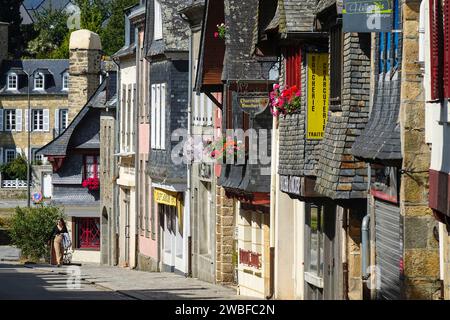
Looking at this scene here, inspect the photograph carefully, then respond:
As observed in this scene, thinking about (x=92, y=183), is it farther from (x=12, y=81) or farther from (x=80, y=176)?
(x=12, y=81)

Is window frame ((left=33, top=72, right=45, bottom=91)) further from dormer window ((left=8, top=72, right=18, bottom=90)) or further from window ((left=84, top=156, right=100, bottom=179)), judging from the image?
window ((left=84, top=156, right=100, bottom=179))

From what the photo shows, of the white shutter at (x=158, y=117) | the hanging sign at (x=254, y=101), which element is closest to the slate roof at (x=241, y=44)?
the hanging sign at (x=254, y=101)

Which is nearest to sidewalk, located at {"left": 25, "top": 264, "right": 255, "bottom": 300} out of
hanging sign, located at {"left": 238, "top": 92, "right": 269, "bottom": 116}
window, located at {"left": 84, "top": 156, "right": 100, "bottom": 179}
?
hanging sign, located at {"left": 238, "top": 92, "right": 269, "bottom": 116}

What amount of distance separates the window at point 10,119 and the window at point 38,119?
1.37 metres

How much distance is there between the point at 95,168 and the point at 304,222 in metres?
42.3

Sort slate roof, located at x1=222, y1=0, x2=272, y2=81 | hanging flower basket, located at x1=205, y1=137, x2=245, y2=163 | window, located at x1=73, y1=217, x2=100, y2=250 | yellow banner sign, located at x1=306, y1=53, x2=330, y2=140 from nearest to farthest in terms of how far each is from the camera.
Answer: yellow banner sign, located at x1=306, y1=53, x2=330, y2=140 → slate roof, located at x1=222, y1=0, x2=272, y2=81 → hanging flower basket, located at x1=205, y1=137, x2=245, y2=163 → window, located at x1=73, y1=217, x2=100, y2=250

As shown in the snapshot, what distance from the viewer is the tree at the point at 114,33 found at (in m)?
117

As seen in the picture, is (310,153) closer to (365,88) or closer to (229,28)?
(365,88)

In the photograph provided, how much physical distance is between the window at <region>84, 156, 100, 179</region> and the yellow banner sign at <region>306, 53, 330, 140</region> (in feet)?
145

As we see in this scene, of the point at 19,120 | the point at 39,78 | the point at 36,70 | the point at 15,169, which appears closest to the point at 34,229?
the point at 15,169

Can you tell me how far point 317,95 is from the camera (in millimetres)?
25938

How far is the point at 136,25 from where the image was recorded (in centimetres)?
5388

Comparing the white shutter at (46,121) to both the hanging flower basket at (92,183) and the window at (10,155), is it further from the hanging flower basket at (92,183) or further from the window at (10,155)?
the hanging flower basket at (92,183)

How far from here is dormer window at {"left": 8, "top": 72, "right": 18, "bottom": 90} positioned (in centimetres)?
11706
